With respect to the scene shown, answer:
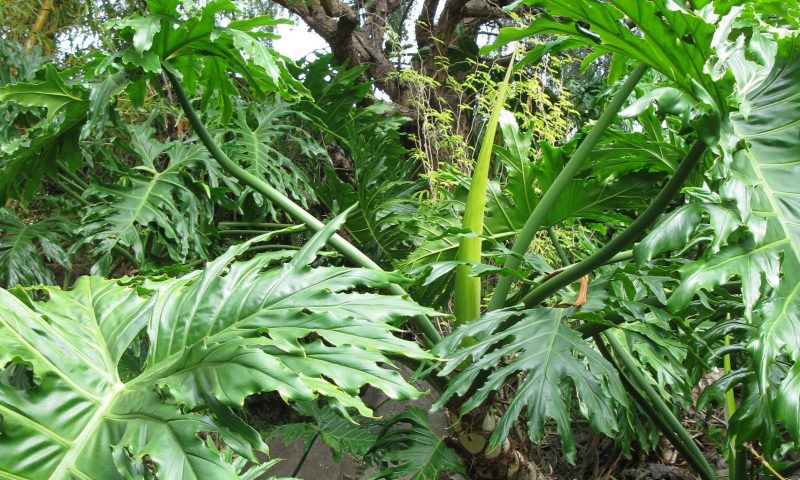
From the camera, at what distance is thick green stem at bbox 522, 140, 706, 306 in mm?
1033

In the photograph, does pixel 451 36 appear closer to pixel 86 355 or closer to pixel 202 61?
pixel 202 61

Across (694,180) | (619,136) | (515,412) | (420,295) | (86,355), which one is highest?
(619,136)

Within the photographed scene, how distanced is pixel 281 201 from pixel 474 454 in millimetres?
743

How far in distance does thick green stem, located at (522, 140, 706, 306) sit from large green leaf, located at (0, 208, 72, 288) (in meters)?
1.58

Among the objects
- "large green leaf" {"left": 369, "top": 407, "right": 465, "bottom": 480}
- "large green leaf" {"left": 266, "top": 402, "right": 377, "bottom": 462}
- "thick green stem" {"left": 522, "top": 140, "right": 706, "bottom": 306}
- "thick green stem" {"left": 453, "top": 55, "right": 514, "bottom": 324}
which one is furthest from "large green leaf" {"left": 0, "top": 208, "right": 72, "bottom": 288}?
"thick green stem" {"left": 522, "top": 140, "right": 706, "bottom": 306}

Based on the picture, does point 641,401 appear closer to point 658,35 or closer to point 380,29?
point 658,35

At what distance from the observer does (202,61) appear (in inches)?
68.2

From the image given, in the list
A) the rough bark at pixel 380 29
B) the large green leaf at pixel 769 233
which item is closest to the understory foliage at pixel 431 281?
the large green leaf at pixel 769 233

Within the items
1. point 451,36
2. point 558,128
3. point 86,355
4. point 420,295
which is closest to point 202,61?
point 420,295

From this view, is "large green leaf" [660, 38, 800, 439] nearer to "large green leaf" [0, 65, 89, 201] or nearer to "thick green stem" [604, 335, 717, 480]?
"thick green stem" [604, 335, 717, 480]

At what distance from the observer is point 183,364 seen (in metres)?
0.80

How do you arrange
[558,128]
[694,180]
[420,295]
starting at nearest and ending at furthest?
[694,180], [420,295], [558,128]

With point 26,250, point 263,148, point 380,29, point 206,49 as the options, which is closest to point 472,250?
point 206,49

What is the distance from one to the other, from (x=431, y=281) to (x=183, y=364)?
62 cm
